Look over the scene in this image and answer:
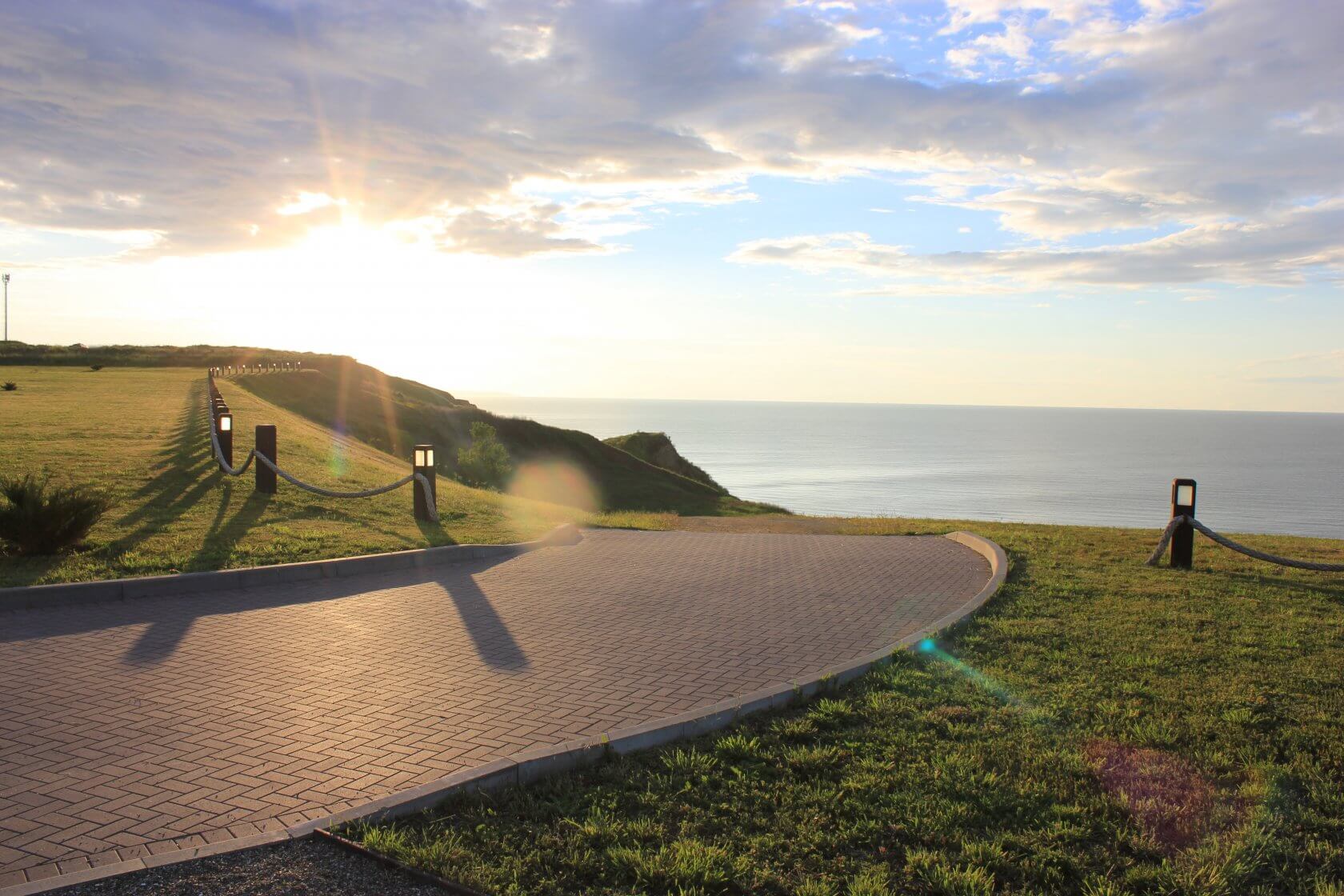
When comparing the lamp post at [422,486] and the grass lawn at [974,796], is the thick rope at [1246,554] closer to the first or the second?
the grass lawn at [974,796]

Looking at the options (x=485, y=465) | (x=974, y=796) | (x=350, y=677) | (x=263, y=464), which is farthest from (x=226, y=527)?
(x=485, y=465)

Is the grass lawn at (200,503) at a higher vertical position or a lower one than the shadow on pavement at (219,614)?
higher

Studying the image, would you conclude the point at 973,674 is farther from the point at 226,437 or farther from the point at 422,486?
the point at 226,437

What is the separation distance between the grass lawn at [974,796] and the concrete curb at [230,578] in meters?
5.79

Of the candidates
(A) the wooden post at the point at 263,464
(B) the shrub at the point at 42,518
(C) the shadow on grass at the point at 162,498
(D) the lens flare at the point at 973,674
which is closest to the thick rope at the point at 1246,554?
(D) the lens flare at the point at 973,674

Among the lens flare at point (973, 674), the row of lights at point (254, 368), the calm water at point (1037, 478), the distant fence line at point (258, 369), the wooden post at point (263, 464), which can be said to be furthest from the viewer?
the calm water at point (1037, 478)

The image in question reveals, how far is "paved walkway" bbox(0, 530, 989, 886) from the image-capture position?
4.36m

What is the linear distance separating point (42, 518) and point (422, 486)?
17.0 ft

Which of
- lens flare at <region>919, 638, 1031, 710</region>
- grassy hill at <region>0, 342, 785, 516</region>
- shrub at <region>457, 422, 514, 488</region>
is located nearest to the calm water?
grassy hill at <region>0, 342, 785, 516</region>

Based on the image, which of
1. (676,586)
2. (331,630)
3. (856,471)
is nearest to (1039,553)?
(676,586)

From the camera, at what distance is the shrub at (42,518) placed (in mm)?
9531

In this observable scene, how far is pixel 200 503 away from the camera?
1286cm

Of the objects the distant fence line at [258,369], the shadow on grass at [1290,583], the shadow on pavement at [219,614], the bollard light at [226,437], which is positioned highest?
the distant fence line at [258,369]

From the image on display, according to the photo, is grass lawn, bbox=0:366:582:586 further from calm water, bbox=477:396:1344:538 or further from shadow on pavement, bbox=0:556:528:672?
calm water, bbox=477:396:1344:538
